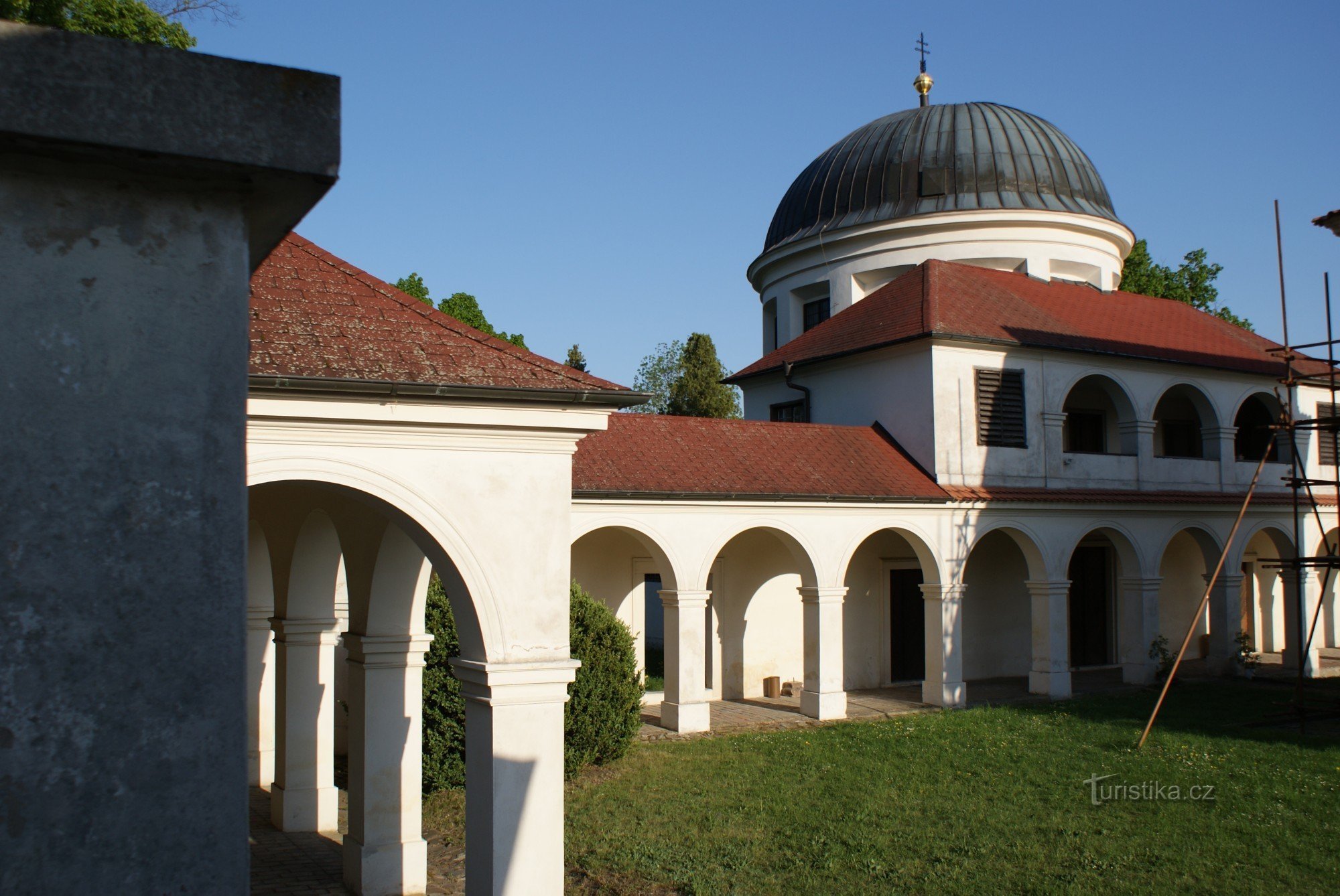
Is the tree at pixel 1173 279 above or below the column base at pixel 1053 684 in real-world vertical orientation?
above

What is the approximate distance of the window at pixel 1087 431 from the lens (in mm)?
22844

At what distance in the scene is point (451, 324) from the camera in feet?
23.4

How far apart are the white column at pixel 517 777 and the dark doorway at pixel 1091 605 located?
1892 cm

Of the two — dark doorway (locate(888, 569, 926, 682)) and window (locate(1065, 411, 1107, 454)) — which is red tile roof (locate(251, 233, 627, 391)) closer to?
dark doorway (locate(888, 569, 926, 682))

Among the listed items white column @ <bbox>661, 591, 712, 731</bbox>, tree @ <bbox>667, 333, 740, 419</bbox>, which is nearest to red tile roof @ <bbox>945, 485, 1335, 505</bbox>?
white column @ <bbox>661, 591, 712, 731</bbox>

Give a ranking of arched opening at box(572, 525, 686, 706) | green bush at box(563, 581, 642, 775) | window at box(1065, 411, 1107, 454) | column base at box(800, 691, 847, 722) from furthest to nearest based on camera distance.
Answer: window at box(1065, 411, 1107, 454) → arched opening at box(572, 525, 686, 706) → column base at box(800, 691, 847, 722) → green bush at box(563, 581, 642, 775)

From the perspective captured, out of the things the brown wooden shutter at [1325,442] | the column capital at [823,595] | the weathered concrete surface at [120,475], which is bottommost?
the column capital at [823,595]

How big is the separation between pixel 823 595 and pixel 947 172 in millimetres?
11889

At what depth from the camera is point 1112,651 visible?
23953 millimetres

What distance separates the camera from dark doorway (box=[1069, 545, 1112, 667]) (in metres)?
23.6

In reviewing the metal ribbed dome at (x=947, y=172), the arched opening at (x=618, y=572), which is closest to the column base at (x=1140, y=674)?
the arched opening at (x=618, y=572)

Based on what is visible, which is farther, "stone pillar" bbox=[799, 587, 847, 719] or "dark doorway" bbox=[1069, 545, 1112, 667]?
"dark doorway" bbox=[1069, 545, 1112, 667]

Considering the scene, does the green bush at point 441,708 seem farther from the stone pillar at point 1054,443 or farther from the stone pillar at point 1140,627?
the stone pillar at point 1140,627

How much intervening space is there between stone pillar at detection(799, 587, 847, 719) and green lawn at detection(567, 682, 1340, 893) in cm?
91
